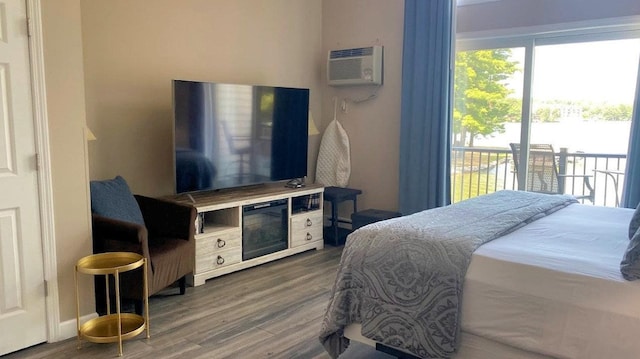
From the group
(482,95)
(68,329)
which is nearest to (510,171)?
(482,95)

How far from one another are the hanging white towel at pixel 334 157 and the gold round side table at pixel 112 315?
270 cm

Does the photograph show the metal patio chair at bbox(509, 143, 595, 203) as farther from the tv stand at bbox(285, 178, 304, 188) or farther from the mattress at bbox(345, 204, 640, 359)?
the mattress at bbox(345, 204, 640, 359)

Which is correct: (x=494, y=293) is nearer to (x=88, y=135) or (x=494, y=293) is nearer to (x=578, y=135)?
(x=88, y=135)

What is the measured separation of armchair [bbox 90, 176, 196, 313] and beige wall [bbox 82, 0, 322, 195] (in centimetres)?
42

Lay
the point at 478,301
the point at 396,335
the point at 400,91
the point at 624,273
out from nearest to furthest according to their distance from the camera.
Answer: the point at 624,273
the point at 478,301
the point at 396,335
the point at 400,91

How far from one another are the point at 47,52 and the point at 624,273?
2.90 meters

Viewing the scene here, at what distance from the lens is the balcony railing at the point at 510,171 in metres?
4.10

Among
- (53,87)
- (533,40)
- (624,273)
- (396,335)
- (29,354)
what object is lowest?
(29,354)

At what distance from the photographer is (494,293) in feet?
6.66

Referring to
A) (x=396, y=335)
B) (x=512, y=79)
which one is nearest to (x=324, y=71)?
(x=512, y=79)

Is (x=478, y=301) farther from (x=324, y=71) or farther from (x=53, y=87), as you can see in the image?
(x=324, y=71)

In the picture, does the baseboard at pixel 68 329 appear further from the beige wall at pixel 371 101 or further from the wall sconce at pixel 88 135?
the beige wall at pixel 371 101

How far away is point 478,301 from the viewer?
207 centimetres

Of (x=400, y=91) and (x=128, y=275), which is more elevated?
(x=400, y=91)
